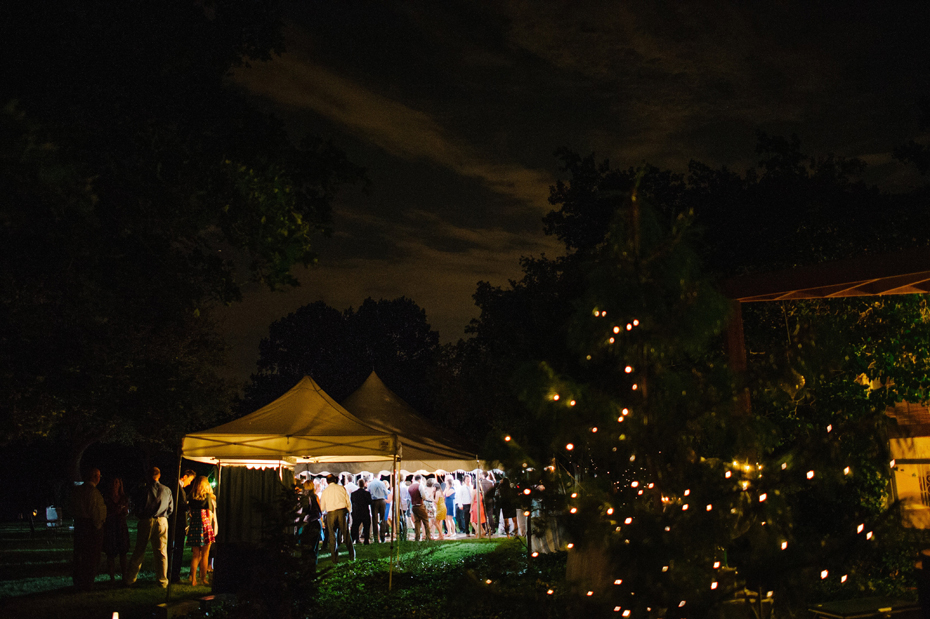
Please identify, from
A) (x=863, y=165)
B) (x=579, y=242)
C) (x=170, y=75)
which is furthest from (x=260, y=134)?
(x=863, y=165)

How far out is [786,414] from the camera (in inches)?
334

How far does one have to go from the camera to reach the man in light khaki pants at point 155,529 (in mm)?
11359

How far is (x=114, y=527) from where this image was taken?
37.9 ft

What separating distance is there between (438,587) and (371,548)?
784cm

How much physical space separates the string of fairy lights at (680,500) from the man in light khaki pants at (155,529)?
8983mm

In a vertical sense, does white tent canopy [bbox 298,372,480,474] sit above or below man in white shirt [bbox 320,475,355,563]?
above

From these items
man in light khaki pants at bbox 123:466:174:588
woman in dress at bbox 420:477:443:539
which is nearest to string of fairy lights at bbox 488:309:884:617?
man in light khaki pants at bbox 123:466:174:588

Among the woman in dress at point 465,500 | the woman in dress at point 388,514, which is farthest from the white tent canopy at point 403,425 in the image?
the woman in dress at point 388,514

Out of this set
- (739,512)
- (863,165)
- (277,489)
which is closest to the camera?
(739,512)

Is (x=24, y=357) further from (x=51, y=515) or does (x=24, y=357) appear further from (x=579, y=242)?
(x=51, y=515)

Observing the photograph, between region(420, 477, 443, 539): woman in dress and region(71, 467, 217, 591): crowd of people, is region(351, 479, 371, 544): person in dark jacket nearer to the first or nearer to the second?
region(420, 477, 443, 539): woman in dress

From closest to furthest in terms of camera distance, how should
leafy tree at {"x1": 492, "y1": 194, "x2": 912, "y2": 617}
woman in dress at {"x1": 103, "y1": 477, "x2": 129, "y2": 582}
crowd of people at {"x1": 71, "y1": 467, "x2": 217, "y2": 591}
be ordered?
leafy tree at {"x1": 492, "y1": 194, "x2": 912, "y2": 617} → crowd of people at {"x1": 71, "y1": 467, "x2": 217, "y2": 591} → woman in dress at {"x1": 103, "y1": 477, "x2": 129, "y2": 582}

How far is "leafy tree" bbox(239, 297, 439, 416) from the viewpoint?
51.8 metres

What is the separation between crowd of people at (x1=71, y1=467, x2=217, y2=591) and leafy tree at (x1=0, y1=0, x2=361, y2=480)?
320cm
